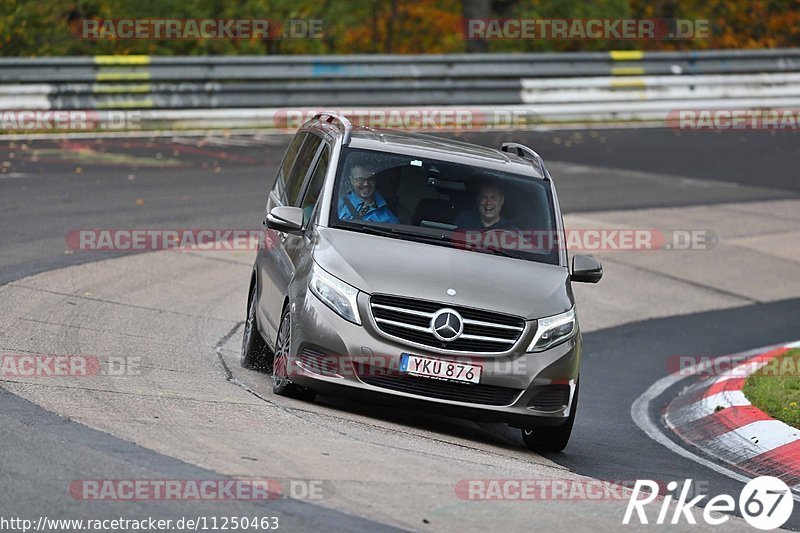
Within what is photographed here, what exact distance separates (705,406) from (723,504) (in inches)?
120

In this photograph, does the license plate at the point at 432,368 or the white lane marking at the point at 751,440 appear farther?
the white lane marking at the point at 751,440

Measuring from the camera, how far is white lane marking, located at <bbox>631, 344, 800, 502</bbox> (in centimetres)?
874

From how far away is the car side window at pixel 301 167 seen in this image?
10.0 meters

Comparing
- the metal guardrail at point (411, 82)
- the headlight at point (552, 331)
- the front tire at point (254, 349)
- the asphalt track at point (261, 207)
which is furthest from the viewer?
the metal guardrail at point (411, 82)

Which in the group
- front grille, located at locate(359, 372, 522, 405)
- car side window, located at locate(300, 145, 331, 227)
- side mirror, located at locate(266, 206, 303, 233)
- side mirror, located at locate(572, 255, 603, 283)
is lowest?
front grille, located at locate(359, 372, 522, 405)

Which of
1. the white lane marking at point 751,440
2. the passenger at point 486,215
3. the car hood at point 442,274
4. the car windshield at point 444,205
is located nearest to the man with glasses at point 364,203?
the car windshield at point 444,205

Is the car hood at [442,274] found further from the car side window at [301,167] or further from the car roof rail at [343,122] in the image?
the car side window at [301,167]

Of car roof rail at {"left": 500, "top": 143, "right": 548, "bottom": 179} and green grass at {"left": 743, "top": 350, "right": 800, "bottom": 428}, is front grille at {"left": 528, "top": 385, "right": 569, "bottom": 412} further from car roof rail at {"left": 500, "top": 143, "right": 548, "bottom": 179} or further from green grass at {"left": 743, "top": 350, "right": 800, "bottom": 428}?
green grass at {"left": 743, "top": 350, "right": 800, "bottom": 428}

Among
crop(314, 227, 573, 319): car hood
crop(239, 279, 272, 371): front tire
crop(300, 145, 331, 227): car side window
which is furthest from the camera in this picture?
crop(239, 279, 272, 371): front tire

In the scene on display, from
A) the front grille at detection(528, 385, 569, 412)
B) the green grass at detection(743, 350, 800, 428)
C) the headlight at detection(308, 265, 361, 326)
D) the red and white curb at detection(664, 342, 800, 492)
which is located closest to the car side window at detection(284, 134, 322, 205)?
the headlight at detection(308, 265, 361, 326)

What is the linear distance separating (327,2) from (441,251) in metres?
24.6

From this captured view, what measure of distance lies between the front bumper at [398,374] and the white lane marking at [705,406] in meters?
2.32

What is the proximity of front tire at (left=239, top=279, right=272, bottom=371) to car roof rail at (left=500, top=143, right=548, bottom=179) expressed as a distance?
2.29 meters

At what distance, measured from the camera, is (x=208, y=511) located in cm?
575
